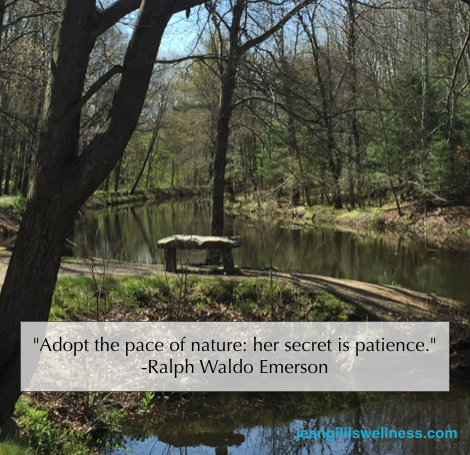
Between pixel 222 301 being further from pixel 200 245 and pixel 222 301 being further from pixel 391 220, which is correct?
pixel 391 220

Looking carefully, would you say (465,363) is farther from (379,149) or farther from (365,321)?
(379,149)

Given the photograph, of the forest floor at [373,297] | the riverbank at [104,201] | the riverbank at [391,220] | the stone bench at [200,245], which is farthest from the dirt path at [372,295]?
the riverbank at [391,220]

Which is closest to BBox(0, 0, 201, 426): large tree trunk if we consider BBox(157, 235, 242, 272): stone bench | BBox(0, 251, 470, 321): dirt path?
BBox(0, 251, 470, 321): dirt path

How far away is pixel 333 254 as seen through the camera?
17484mm

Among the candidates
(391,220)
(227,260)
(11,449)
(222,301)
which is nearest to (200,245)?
(227,260)

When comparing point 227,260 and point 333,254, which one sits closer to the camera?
point 227,260

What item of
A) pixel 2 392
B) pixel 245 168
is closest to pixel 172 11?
pixel 2 392

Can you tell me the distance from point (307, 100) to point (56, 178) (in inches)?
96.2

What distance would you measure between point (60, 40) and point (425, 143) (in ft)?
69.4

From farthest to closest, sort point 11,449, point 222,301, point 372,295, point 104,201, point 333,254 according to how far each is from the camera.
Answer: point 104,201, point 333,254, point 372,295, point 222,301, point 11,449

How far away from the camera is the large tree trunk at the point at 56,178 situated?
3857 millimetres

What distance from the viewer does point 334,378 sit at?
729 cm

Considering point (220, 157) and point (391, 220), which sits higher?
point (220, 157)

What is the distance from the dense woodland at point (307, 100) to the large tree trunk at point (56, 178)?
271mm
